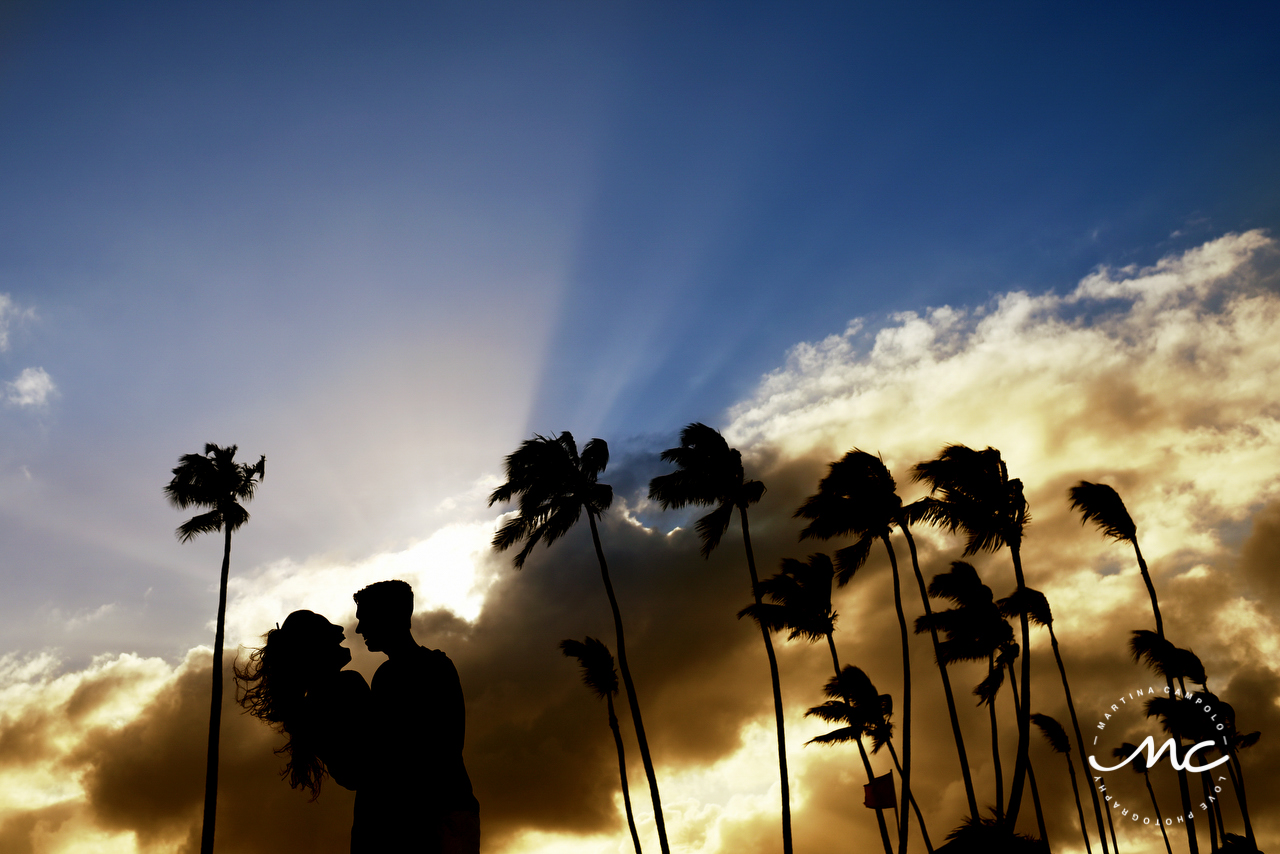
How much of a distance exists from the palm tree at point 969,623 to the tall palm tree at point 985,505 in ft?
17.5

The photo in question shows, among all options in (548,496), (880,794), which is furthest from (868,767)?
(548,496)

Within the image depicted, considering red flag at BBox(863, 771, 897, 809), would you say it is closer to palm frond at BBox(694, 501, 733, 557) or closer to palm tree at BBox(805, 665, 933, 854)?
palm tree at BBox(805, 665, 933, 854)

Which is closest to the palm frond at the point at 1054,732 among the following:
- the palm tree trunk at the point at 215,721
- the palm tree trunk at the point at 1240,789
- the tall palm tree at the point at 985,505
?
the palm tree trunk at the point at 1240,789

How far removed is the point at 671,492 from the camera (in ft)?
84.5

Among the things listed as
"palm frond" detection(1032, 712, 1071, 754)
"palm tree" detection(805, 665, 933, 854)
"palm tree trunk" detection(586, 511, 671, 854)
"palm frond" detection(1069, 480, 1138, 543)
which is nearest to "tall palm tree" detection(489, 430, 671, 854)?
"palm tree trunk" detection(586, 511, 671, 854)

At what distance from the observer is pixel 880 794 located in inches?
1057

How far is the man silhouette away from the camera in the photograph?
2.51 metres

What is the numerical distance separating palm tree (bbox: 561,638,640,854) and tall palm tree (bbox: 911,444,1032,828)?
1532 centimetres

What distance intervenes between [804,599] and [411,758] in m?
26.9

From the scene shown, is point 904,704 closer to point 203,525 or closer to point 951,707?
point 951,707

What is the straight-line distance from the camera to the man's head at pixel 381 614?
2.84m

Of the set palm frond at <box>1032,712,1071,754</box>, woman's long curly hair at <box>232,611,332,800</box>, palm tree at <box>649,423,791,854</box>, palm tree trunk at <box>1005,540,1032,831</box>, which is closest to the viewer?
woman's long curly hair at <box>232,611,332,800</box>

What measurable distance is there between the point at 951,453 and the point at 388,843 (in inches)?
778

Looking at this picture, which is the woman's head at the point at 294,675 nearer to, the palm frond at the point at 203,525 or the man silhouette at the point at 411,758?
the man silhouette at the point at 411,758
